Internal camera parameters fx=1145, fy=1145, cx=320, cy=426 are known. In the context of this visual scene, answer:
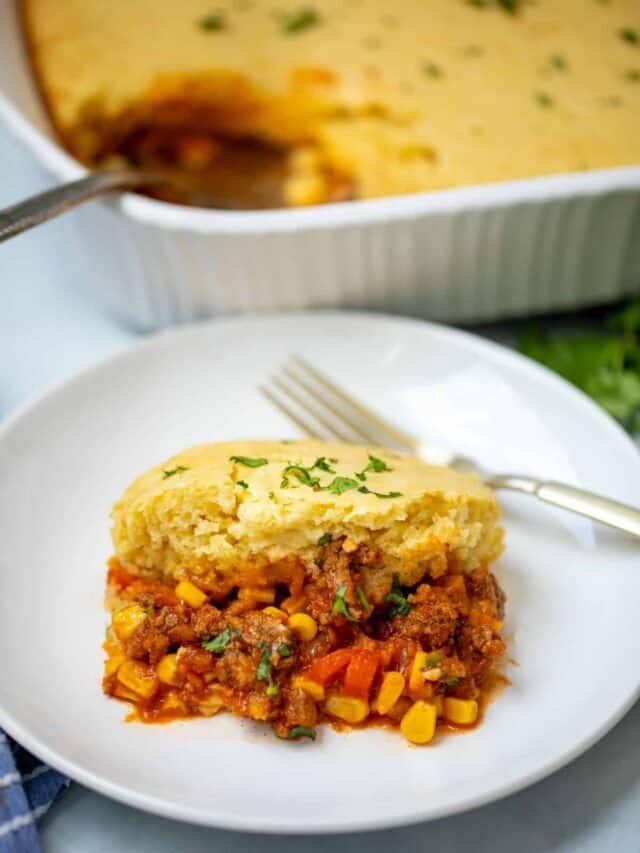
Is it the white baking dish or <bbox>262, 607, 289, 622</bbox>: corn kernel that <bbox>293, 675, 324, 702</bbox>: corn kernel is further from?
the white baking dish

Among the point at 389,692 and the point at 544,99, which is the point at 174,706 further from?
the point at 544,99

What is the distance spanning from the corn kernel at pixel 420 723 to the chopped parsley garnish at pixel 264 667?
0.32 m

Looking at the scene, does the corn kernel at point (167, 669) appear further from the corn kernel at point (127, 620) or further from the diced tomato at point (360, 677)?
the diced tomato at point (360, 677)

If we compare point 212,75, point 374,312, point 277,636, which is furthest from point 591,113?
point 277,636

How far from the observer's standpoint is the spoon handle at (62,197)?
301 centimetres

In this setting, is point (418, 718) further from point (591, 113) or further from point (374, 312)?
point (591, 113)

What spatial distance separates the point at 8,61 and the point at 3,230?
1.59m

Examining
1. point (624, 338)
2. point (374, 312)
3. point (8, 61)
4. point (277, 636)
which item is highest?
point (8, 61)

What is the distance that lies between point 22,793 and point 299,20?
310 cm

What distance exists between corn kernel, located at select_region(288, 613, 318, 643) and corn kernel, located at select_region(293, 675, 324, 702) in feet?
0.37

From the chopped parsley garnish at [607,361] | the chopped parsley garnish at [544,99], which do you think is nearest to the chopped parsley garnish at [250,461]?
the chopped parsley garnish at [607,361]

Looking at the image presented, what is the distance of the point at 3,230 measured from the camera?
9.64 ft

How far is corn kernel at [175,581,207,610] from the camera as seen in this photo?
2.69 metres

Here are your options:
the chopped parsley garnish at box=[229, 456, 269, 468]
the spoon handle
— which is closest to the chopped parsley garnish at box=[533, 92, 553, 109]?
the spoon handle
